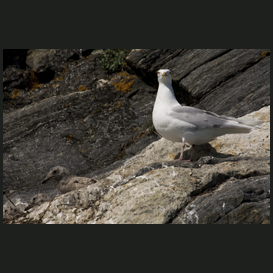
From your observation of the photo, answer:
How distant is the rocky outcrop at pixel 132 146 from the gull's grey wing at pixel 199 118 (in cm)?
69

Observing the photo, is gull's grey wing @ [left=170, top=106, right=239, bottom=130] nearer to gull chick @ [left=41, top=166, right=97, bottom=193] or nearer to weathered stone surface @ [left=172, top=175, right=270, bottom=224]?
weathered stone surface @ [left=172, top=175, right=270, bottom=224]

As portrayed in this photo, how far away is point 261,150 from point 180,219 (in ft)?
9.88

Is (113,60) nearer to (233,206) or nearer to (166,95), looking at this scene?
(166,95)

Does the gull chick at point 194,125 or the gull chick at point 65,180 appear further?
the gull chick at point 65,180

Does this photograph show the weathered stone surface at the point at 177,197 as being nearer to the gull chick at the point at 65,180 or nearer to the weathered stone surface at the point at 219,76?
the gull chick at the point at 65,180

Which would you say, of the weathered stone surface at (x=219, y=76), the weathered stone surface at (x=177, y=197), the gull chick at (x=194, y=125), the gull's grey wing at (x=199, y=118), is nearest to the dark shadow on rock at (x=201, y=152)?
the gull chick at (x=194, y=125)

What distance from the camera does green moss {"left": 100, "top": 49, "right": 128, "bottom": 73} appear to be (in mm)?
12164

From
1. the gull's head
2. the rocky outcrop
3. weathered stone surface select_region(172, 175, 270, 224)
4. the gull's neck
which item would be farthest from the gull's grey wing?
weathered stone surface select_region(172, 175, 270, 224)

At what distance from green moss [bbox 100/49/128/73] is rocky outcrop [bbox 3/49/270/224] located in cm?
24

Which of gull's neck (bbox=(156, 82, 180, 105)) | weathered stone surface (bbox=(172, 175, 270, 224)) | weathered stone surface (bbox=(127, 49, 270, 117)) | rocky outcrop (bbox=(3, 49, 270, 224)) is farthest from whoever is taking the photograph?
weathered stone surface (bbox=(127, 49, 270, 117))

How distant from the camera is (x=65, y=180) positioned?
30.3 ft

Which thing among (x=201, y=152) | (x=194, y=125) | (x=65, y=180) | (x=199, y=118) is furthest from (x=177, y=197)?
(x=65, y=180)

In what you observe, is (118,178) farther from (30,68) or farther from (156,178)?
(30,68)

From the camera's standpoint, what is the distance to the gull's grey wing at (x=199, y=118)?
26.0 feet
